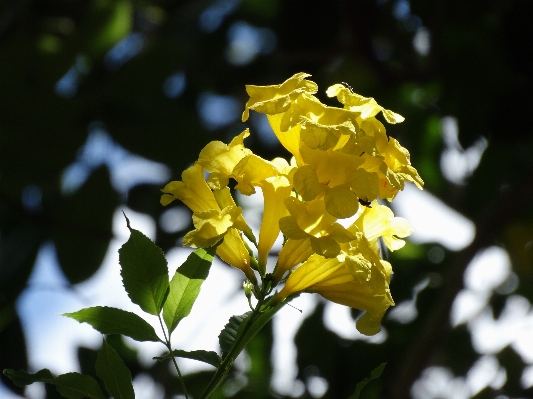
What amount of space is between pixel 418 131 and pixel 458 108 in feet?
1.32

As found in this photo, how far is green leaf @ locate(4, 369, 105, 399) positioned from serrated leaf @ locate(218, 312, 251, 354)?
0.20 m

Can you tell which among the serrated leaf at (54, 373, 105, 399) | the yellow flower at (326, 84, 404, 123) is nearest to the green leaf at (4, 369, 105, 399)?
the serrated leaf at (54, 373, 105, 399)

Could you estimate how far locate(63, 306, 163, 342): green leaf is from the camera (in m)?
0.96

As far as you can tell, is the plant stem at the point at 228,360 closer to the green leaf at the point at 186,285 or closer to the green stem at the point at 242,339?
the green stem at the point at 242,339

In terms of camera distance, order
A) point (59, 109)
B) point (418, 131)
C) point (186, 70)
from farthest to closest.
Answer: point (186, 70) → point (418, 131) → point (59, 109)

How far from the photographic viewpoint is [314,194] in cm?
90

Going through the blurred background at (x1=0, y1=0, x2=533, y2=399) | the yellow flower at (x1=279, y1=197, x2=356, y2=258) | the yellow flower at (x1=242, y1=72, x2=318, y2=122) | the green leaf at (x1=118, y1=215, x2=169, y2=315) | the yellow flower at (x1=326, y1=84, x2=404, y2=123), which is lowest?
the blurred background at (x1=0, y1=0, x2=533, y2=399)

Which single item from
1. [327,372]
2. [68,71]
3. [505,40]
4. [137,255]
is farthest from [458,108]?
[137,255]

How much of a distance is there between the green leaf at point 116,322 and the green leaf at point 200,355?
64 millimetres

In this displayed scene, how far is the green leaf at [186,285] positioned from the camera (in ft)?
3.22

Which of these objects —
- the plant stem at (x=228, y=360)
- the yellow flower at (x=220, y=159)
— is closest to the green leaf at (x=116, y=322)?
the plant stem at (x=228, y=360)

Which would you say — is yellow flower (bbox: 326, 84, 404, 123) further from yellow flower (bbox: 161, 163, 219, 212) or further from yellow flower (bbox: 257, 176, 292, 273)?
yellow flower (bbox: 161, 163, 219, 212)

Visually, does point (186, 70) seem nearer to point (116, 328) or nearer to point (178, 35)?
point (178, 35)

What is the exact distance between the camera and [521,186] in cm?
254
